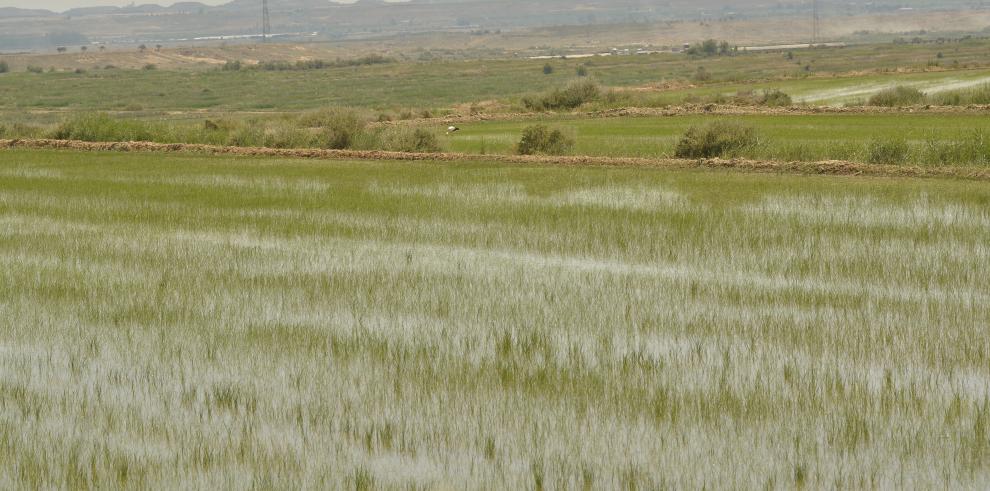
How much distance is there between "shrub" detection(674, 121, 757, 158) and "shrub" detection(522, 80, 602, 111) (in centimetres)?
1884

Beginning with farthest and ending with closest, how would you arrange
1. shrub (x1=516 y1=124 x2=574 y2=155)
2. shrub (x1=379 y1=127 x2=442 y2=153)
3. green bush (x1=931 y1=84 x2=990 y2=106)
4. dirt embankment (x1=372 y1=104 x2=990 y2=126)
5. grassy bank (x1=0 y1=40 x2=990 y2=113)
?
1. grassy bank (x1=0 y1=40 x2=990 y2=113)
2. green bush (x1=931 y1=84 x2=990 y2=106)
3. dirt embankment (x1=372 y1=104 x2=990 y2=126)
4. shrub (x1=379 y1=127 x2=442 y2=153)
5. shrub (x1=516 y1=124 x2=574 y2=155)

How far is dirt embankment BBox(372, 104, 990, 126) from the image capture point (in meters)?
31.9

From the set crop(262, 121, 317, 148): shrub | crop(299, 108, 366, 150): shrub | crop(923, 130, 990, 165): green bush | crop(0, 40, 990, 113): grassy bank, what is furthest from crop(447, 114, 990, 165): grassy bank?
crop(0, 40, 990, 113): grassy bank

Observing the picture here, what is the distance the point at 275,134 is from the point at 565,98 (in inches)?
614

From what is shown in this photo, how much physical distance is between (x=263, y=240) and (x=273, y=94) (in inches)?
2250

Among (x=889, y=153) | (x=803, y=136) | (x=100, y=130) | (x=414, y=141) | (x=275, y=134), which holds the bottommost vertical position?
(x=803, y=136)

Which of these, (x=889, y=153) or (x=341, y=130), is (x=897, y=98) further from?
(x=341, y=130)

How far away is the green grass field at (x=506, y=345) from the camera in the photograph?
20.1ft

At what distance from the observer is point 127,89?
254ft

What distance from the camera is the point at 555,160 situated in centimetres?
2273

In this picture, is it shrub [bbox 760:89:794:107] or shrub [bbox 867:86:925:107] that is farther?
shrub [bbox 760:89:794:107]

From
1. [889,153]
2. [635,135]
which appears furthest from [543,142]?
[889,153]

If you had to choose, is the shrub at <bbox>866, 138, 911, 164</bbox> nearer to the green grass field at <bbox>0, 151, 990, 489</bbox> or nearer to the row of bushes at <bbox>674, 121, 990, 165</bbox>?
the row of bushes at <bbox>674, 121, 990, 165</bbox>

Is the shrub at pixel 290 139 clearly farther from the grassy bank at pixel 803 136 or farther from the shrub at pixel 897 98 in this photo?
the shrub at pixel 897 98
